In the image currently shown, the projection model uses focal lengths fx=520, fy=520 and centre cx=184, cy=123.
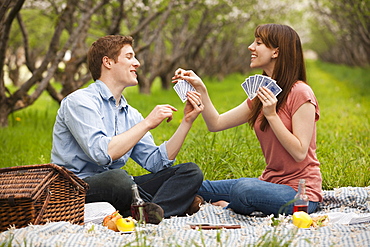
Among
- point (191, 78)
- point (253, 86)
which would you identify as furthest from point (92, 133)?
point (253, 86)

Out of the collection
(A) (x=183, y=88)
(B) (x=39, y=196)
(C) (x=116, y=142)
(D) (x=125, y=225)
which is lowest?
(D) (x=125, y=225)

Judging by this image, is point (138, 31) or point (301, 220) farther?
point (138, 31)

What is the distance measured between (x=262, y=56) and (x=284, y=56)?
150mm

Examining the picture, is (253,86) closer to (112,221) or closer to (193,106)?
(193,106)

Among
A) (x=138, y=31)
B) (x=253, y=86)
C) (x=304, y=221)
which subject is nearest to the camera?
(x=304, y=221)

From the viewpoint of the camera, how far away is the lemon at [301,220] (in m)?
2.99

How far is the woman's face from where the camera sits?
3.53m

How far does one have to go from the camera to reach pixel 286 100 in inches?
137

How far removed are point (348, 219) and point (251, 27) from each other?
1863cm

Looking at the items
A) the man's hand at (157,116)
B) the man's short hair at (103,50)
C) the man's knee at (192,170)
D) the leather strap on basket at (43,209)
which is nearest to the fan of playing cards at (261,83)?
the man's hand at (157,116)

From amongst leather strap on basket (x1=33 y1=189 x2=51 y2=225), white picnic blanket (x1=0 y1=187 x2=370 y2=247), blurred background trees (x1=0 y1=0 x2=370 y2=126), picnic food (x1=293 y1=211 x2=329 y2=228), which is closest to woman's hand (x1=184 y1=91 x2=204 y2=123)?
white picnic blanket (x1=0 y1=187 x2=370 y2=247)

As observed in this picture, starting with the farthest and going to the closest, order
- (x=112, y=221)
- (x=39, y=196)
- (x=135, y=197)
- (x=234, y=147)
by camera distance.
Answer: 1. (x=234, y=147)
2. (x=135, y=197)
3. (x=112, y=221)
4. (x=39, y=196)

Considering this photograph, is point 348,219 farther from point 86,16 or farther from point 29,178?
point 86,16

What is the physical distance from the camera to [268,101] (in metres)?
3.28
